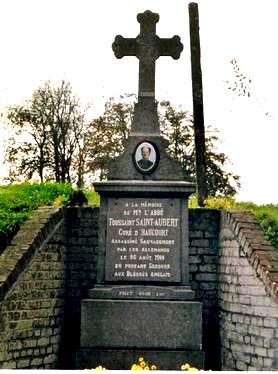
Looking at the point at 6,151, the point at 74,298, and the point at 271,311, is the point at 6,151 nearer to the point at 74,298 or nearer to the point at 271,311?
the point at 74,298

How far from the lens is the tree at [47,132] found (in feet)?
117

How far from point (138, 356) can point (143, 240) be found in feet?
5.63

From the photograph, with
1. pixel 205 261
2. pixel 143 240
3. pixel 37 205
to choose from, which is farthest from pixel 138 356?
pixel 37 205

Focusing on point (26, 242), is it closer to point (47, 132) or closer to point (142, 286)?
point (142, 286)

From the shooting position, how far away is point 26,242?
394 inches

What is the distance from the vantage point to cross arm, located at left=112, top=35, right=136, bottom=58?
1070cm

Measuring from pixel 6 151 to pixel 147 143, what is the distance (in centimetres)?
2758

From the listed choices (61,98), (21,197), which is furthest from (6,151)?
(21,197)

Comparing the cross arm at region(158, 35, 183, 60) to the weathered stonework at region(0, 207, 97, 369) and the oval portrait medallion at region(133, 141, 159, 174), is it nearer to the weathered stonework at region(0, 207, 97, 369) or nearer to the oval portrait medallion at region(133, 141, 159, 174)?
the oval portrait medallion at region(133, 141, 159, 174)

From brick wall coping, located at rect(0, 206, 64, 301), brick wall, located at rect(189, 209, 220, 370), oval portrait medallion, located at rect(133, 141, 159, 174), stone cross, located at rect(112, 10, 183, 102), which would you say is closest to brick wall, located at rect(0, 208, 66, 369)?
brick wall coping, located at rect(0, 206, 64, 301)

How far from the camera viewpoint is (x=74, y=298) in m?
11.6

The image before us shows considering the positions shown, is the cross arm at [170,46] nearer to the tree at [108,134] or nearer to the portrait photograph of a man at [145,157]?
the portrait photograph of a man at [145,157]

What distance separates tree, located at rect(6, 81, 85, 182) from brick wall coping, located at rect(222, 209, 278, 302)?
81.4ft

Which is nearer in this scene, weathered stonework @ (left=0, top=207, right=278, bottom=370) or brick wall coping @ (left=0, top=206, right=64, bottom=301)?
brick wall coping @ (left=0, top=206, right=64, bottom=301)
